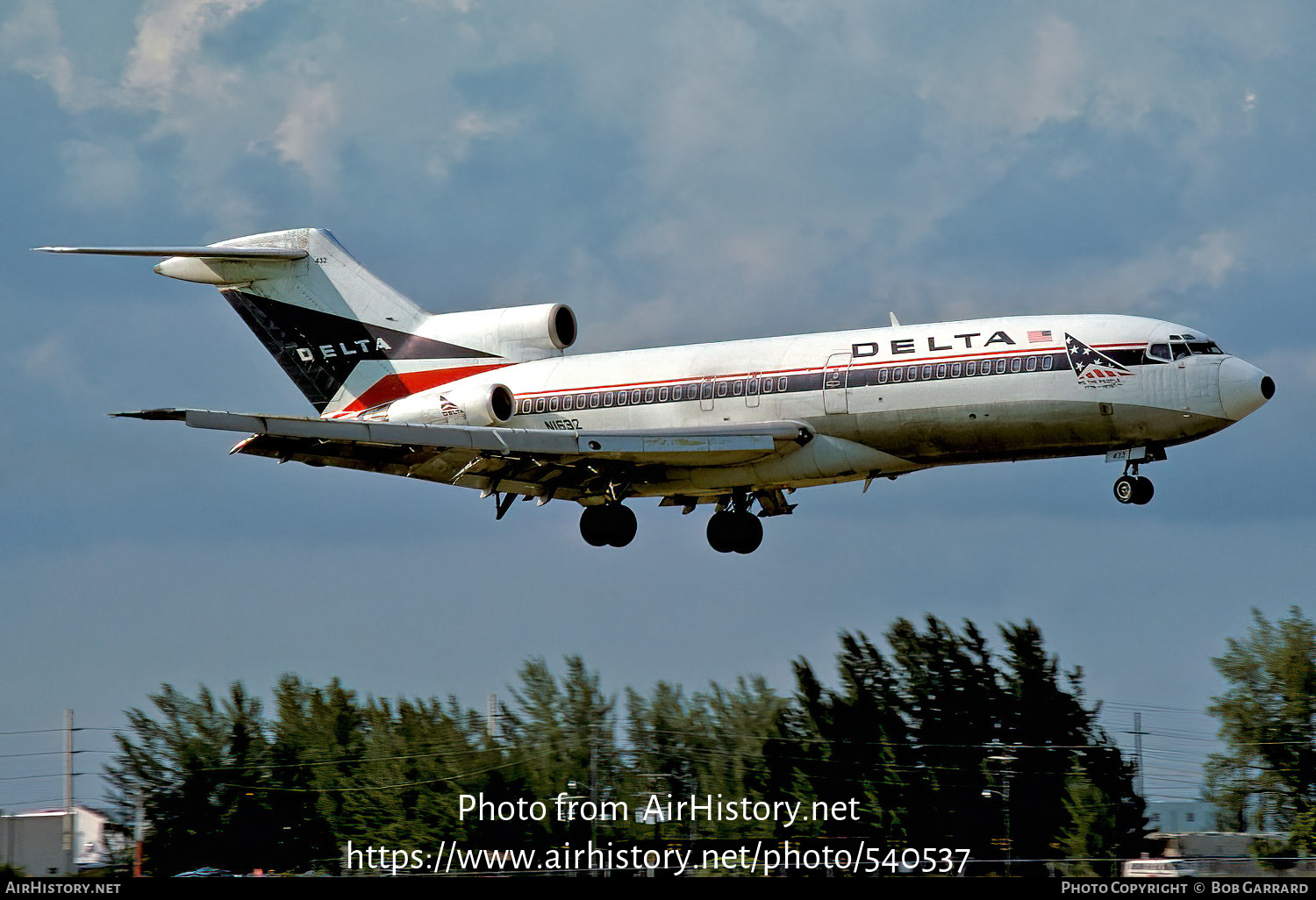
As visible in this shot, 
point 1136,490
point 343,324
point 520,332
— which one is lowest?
point 1136,490

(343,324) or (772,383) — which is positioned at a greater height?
(343,324)

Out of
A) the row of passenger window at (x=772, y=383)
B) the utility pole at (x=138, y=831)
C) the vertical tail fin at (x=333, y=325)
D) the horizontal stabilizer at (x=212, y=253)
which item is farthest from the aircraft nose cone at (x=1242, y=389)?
the utility pole at (x=138, y=831)

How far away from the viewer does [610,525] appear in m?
33.9

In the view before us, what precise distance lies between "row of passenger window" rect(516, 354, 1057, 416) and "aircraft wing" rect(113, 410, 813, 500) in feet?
2.29

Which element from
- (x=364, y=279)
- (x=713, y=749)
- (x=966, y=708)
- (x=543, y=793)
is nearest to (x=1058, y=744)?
(x=966, y=708)

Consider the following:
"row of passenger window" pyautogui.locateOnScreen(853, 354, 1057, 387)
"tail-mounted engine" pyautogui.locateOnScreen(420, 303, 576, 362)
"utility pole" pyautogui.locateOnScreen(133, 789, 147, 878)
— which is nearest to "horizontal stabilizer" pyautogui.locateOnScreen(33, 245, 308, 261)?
"tail-mounted engine" pyautogui.locateOnScreen(420, 303, 576, 362)

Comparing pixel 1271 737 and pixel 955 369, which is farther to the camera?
pixel 1271 737

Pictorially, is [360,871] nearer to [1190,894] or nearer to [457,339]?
[457,339]

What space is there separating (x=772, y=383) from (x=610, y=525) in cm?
480

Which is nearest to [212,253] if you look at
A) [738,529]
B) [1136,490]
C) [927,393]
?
[738,529]

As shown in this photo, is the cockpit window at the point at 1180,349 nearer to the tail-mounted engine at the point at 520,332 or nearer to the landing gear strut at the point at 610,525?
the landing gear strut at the point at 610,525

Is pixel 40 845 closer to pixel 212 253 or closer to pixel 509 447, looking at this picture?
pixel 212 253

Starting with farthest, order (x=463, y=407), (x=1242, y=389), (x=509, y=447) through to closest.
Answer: (x=463, y=407) < (x=509, y=447) < (x=1242, y=389)

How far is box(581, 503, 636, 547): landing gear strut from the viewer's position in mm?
33938
